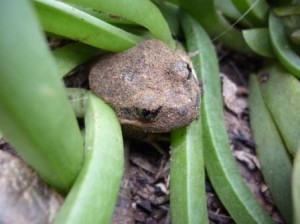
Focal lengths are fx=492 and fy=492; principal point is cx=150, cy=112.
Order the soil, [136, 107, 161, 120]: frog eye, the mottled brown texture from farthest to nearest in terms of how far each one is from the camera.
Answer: the soil → [136, 107, 161, 120]: frog eye → the mottled brown texture

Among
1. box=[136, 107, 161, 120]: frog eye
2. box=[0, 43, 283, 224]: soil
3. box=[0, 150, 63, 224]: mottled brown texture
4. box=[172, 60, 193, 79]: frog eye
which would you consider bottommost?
box=[0, 43, 283, 224]: soil

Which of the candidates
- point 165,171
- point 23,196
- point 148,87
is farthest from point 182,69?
point 23,196

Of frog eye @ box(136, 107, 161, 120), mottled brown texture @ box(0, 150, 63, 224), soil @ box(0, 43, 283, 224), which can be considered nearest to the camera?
mottled brown texture @ box(0, 150, 63, 224)

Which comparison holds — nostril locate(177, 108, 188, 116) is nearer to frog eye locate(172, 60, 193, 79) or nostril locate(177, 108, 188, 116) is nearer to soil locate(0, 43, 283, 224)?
frog eye locate(172, 60, 193, 79)

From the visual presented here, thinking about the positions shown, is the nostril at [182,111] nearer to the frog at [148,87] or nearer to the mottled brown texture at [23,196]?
the frog at [148,87]

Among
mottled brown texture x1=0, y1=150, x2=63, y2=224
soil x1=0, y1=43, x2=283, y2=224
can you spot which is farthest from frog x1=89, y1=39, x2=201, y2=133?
mottled brown texture x1=0, y1=150, x2=63, y2=224

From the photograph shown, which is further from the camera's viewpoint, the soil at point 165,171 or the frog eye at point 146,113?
the soil at point 165,171

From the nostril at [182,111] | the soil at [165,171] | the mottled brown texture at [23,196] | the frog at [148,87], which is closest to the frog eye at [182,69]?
the frog at [148,87]

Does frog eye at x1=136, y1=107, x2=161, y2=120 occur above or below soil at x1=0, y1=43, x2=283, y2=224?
above

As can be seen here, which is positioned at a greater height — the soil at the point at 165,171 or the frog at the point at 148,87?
the frog at the point at 148,87
